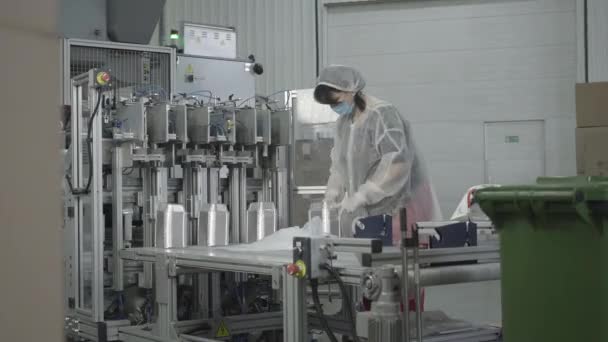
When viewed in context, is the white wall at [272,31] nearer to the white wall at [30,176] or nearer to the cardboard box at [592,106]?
the cardboard box at [592,106]

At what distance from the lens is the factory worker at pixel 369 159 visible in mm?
4562

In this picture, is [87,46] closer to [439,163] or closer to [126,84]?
[126,84]

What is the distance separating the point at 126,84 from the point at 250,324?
1.75m

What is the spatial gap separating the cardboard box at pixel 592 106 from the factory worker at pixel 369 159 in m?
1.06

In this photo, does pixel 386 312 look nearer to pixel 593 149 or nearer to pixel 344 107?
pixel 593 149

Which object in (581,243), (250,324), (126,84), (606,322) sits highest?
(126,84)

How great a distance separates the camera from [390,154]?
4590mm

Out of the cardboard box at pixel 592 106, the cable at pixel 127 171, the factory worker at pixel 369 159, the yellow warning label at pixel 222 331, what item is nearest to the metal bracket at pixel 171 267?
the yellow warning label at pixel 222 331

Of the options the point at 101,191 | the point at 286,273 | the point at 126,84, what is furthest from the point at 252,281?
the point at 286,273

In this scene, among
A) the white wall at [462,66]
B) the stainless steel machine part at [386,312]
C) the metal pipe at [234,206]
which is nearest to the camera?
the stainless steel machine part at [386,312]

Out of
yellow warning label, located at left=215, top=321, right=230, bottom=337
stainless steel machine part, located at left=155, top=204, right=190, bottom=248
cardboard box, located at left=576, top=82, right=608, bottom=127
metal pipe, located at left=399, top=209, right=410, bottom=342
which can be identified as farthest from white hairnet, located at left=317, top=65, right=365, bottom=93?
metal pipe, located at left=399, top=209, right=410, bottom=342

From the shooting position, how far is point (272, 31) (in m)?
7.80

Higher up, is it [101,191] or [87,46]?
[87,46]

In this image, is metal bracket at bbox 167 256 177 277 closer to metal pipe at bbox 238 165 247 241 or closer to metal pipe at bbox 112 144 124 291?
metal pipe at bbox 112 144 124 291
